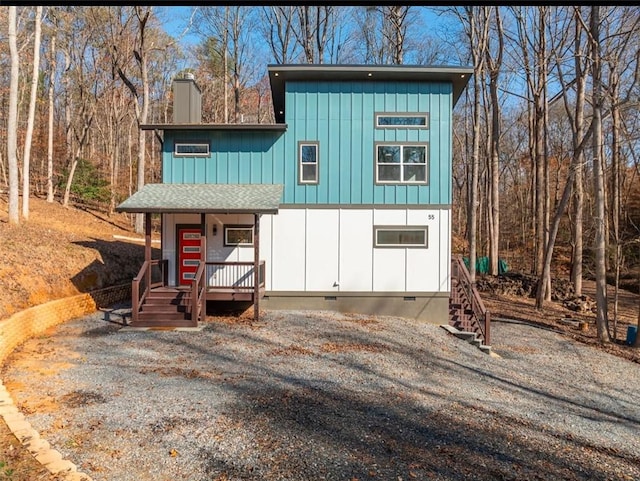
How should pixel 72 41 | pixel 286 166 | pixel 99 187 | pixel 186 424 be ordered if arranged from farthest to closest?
1. pixel 99 187
2. pixel 72 41
3. pixel 286 166
4. pixel 186 424

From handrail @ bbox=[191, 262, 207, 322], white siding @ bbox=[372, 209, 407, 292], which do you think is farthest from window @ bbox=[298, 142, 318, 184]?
handrail @ bbox=[191, 262, 207, 322]

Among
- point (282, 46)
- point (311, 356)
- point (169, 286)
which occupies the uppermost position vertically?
point (282, 46)

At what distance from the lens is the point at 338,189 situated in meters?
11.6

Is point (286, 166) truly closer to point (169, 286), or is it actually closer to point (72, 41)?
point (169, 286)

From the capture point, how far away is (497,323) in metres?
13.8

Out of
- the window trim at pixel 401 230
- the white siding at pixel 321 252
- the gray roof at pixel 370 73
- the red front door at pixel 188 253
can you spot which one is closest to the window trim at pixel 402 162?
the window trim at pixel 401 230

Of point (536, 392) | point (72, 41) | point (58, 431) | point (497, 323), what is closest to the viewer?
point (58, 431)

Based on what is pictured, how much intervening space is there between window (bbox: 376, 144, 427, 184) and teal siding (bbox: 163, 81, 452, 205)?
169 millimetres

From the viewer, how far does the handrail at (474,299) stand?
10.2m

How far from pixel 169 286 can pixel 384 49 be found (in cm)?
2071

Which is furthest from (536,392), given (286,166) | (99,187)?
(99,187)

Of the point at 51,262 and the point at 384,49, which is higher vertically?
the point at 384,49

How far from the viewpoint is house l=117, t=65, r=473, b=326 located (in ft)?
37.7

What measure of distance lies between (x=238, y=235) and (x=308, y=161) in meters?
2.79
